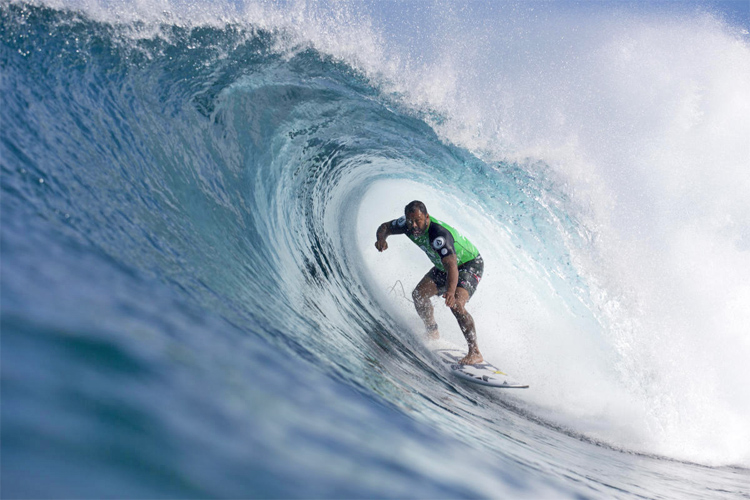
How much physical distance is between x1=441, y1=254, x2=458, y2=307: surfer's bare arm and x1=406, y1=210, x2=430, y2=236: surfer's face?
15.4 inches

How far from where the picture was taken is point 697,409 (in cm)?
597

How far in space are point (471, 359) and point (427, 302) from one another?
2.88 feet

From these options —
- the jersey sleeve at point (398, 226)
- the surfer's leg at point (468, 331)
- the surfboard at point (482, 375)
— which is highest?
the jersey sleeve at point (398, 226)

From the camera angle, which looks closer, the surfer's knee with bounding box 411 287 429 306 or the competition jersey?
the competition jersey

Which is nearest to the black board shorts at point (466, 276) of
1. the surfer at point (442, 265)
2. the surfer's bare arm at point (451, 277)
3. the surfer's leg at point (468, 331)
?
the surfer at point (442, 265)

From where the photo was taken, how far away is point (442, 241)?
5.50 m

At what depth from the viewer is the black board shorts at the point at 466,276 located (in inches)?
233

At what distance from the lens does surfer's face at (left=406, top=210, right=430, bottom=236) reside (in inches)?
213

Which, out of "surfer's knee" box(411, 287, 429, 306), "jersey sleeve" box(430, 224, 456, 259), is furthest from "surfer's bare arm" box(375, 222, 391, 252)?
"surfer's knee" box(411, 287, 429, 306)

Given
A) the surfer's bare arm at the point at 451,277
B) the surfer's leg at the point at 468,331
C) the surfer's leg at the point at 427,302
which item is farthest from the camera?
the surfer's leg at the point at 427,302

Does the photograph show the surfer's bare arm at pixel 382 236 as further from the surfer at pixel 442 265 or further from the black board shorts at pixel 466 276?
the black board shorts at pixel 466 276

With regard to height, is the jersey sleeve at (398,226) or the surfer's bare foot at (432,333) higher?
the jersey sleeve at (398,226)

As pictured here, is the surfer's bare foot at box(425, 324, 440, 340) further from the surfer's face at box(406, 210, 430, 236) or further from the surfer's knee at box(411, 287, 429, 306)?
the surfer's face at box(406, 210, 430, 236)

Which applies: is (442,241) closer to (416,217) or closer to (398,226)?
(416,217)
